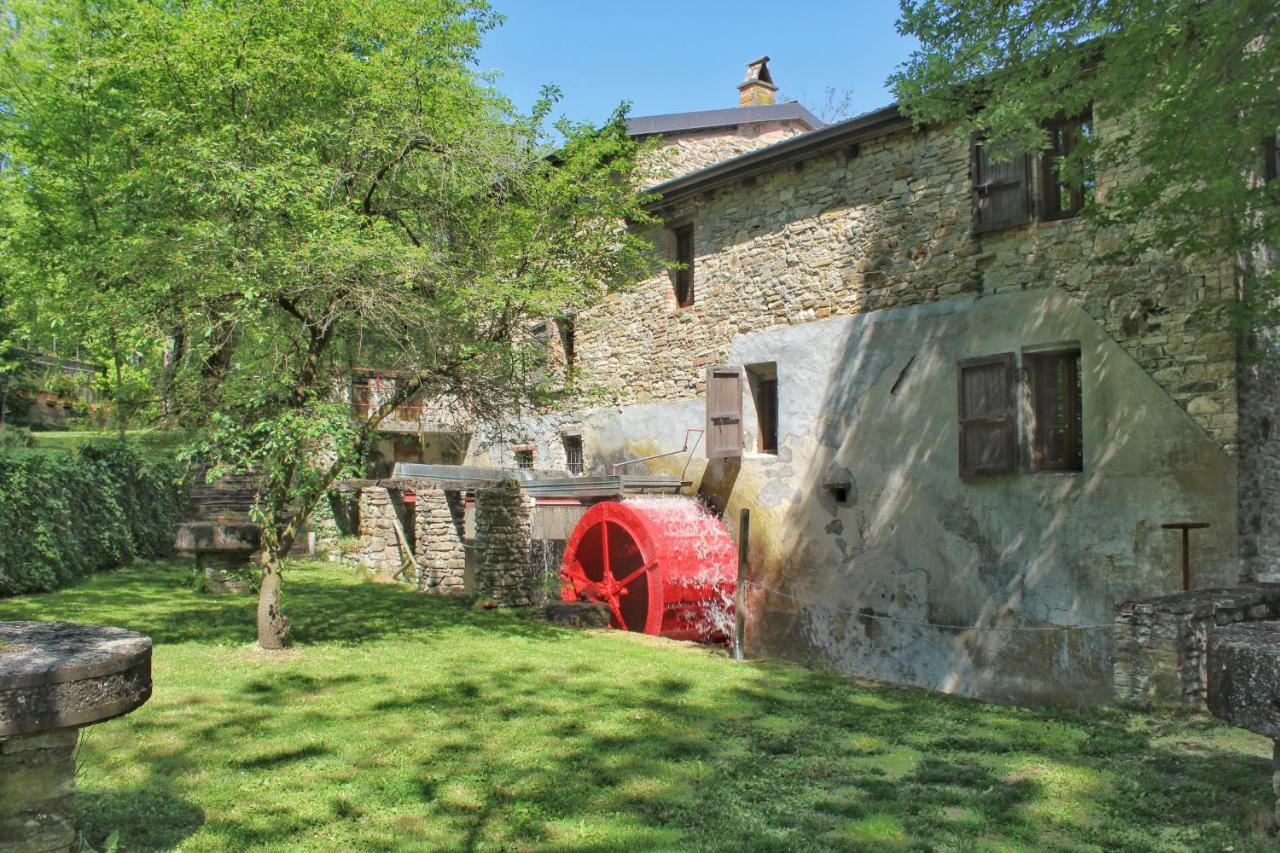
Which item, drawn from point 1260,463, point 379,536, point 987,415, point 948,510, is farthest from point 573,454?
point 1260,463

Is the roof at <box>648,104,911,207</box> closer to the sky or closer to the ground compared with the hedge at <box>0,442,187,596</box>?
closer to the sky

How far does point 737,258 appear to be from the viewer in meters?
13.3

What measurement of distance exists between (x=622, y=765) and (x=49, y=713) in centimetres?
304

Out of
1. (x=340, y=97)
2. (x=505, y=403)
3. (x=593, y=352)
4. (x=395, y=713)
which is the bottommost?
(x=395, y=713)

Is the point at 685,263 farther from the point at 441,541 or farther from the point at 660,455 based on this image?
the point at 441,541

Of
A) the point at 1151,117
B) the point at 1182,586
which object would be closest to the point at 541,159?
the point at 1151,117

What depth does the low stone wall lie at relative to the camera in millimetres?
5590

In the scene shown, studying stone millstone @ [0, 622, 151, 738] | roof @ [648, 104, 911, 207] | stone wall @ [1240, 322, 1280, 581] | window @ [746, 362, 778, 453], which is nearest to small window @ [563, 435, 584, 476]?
window @ [746, 362, 778, 453]

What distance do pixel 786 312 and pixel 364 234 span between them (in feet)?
20.5

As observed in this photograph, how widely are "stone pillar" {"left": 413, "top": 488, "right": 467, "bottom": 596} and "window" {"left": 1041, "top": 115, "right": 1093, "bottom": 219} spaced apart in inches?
407

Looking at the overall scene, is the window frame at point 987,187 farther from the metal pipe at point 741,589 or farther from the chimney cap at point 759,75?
the chimney cap at point 759,75

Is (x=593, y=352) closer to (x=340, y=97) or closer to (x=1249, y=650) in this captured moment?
(x=340, y=97)

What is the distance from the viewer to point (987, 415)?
9875mm

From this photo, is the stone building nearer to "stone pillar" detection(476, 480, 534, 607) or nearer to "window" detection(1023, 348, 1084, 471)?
"window" detection(1023, 348, 1084, 471)
